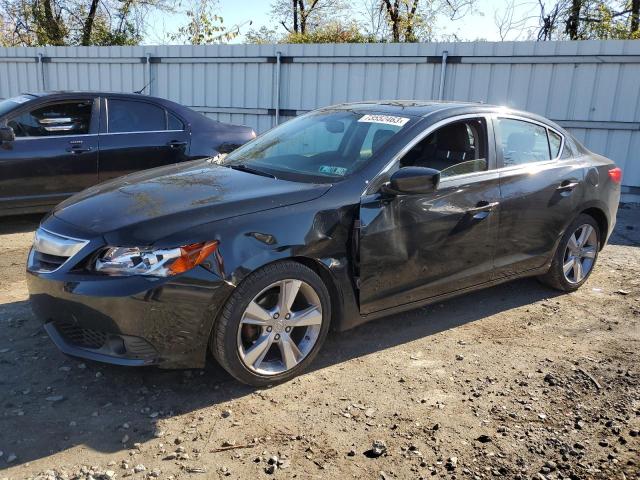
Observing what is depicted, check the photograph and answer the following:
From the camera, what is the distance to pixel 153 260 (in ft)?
9.77

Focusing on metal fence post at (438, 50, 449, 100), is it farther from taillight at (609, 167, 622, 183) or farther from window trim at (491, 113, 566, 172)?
window trim at (491, 113, 566, 172)

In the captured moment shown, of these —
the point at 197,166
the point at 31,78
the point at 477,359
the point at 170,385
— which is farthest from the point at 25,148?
the point at 31,78

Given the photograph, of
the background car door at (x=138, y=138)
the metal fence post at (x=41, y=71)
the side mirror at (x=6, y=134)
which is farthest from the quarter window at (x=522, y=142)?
the metal fence post at (x=41, y=71)

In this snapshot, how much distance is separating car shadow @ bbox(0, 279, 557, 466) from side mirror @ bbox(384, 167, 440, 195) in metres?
1.11

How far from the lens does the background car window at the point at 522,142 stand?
14.5ft

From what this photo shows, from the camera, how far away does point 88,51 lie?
1297 centimetres

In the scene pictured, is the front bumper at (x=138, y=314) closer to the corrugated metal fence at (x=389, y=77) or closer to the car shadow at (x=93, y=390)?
the car shadow at (x=93, y=390)

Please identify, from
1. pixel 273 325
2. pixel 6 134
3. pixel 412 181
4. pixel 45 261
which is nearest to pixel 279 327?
pixel 273 325

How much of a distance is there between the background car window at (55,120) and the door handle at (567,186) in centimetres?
499

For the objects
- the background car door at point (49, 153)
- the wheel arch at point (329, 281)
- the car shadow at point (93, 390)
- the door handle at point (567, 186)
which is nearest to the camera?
the car shadow at point (93, 390)

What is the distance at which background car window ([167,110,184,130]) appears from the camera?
7.10m

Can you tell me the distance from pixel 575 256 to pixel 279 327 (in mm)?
3032

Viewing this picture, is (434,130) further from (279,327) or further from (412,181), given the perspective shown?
(279,327)

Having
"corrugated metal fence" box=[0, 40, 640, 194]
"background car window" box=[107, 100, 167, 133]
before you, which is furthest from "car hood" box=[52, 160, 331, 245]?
"corrugated metal fence" box=[0, 40, 640, 194]
